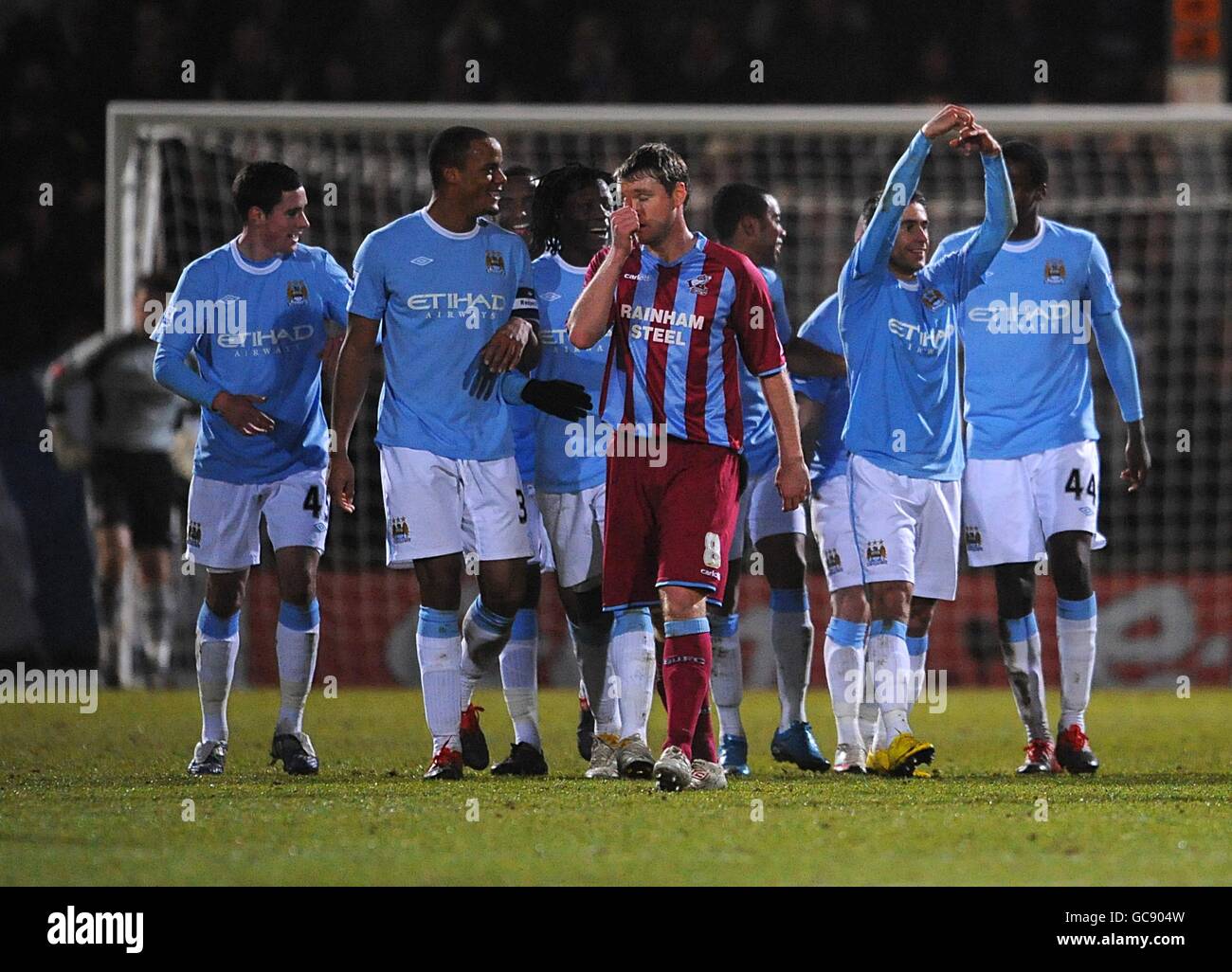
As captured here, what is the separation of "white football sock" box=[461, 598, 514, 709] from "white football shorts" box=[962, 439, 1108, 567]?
1956 millimetres

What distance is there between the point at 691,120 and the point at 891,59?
18.9 ft

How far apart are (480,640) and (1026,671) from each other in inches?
85.0

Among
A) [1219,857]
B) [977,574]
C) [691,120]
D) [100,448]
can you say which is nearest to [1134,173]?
[977,574]

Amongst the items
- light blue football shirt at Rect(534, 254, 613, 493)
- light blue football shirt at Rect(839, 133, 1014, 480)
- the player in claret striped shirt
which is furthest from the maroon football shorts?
light blue football shirt at Rect(839, 133, 1014, 480)

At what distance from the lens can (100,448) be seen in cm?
1157

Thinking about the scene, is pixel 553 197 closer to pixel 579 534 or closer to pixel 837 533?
pixel 579 534

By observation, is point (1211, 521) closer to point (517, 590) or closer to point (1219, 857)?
point (517, 590)

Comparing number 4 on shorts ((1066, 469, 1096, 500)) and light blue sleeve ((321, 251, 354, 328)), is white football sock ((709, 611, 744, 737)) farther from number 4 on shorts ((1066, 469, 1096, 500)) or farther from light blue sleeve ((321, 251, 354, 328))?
light blue sleeve ((321, 251, 354, 328))

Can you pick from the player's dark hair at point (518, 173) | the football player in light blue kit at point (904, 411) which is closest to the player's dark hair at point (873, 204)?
the football player in light blue kit at point (904, 411)

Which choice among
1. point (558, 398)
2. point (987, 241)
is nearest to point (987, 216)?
point (987, 241)

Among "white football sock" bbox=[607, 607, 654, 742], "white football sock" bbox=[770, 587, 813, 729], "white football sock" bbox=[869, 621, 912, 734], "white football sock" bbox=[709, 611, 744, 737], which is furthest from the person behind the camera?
"white football sock" bbox=[770, 587, 813, 729]

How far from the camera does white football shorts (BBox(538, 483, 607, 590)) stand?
6.79m

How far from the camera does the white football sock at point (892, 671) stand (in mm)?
6609

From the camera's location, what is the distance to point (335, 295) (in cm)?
711
